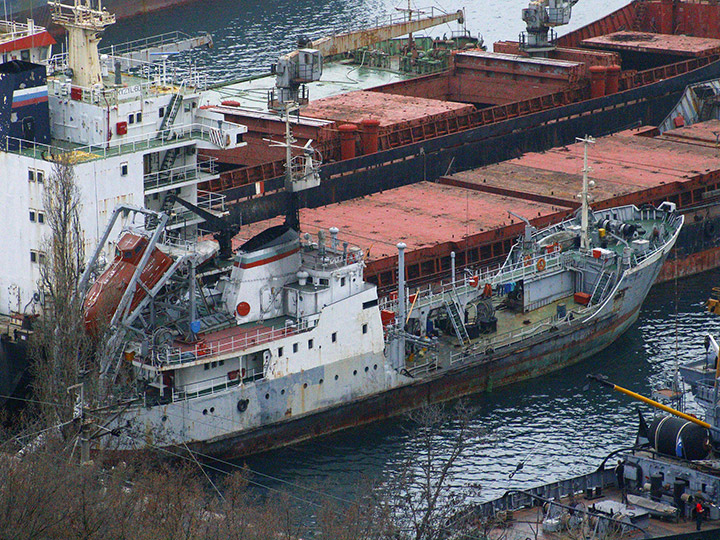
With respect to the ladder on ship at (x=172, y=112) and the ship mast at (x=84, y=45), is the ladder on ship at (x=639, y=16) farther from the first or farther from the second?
the ship mast at (x=84, y=45)

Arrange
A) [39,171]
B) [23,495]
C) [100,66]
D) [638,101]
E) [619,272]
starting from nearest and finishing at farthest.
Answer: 1. [23,495]
2. [39,171]
3. [100,66]
4. [619,272]
5. [638,101]

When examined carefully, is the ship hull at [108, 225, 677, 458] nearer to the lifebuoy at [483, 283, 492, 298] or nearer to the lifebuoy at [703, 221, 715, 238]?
the lifebuoy at [483, 283, 492, 298]

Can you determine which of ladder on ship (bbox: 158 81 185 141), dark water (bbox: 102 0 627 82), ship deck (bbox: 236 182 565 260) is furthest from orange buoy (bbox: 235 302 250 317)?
dark water (bbox: 102 0 627 82)

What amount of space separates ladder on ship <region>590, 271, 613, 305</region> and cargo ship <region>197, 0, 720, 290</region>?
4846 mm

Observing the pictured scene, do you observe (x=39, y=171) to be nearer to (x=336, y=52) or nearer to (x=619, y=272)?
(x=619, y=272)

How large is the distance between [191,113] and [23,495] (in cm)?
2133

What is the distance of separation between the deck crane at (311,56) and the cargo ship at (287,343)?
22.5 ft

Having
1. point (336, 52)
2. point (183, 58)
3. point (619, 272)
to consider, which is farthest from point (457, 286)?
point (183, 58)

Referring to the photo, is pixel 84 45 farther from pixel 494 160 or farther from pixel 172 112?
pixel 494 160

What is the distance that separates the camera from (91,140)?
4931 cm

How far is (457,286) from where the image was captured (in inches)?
2108

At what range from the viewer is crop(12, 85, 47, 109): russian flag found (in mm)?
48062

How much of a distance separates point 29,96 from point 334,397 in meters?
14.3

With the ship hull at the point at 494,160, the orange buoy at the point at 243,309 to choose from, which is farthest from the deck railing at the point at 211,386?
the ship hull at the point at 494,160
